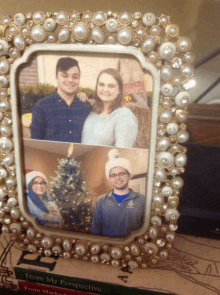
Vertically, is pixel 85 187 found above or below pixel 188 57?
below

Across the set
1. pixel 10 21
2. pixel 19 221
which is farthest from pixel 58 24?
pixel 19 221

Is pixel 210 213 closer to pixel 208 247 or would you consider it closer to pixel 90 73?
pixel 208 247

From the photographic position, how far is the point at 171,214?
440 millimetres

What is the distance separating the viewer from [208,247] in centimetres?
53

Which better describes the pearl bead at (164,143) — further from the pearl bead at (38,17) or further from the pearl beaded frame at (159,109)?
the pearl bead at (38,17)

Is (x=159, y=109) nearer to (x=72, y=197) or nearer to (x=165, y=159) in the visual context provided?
(x=165, y=159)

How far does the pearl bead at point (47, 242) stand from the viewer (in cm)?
50

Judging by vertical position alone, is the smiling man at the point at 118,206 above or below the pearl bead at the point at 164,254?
above

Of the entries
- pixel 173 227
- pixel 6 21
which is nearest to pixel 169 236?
pixel 173 227

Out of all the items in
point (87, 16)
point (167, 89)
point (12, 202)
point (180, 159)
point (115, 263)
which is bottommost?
point (115, 263)

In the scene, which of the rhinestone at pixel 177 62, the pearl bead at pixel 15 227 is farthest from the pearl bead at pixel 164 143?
the pearl bead at pixel 15 227

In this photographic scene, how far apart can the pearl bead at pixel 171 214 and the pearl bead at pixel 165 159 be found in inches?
3.3

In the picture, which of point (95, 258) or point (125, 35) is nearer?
point (125, 35)

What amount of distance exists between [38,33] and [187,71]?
8.7 inches
